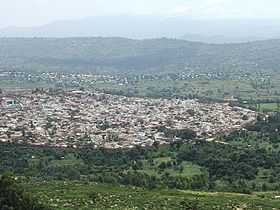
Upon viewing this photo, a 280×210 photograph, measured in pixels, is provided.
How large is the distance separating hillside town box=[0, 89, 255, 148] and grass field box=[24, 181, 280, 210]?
27885 millimetres

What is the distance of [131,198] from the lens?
49.7 m

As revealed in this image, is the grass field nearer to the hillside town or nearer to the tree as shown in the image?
the tree

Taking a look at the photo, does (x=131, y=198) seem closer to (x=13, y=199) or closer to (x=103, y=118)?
(x=13, y=199)

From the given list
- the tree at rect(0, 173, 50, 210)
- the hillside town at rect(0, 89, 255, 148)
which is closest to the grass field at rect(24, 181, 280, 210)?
the tree at rect(0, 173, 50, 210)

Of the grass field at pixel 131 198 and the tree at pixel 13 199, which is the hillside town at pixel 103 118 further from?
the tree at pixel 13 199

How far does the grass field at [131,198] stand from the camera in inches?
1836

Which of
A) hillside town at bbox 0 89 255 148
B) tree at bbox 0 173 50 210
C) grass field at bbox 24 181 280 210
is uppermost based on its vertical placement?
tree at bbox 0 173 50 210

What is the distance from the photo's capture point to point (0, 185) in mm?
37969

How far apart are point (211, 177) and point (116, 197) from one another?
1821 cm

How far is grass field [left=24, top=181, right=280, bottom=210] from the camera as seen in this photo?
4662 cm

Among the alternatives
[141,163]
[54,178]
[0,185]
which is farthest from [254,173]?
[0,185]

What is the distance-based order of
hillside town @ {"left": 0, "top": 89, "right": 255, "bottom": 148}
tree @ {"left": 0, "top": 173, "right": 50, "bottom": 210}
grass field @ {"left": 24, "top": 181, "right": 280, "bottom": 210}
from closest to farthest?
tree @ {"left": 0, "top": 173, "right": 50, "bottom": 210} < grass field @ {"left": 24, "top": 181, "right": 280, "bottom": 210} < hillside town @ {"left": 0, "top": 89, "right": 255, "bottom": 148}

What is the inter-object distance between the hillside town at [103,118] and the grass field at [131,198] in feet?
91.5

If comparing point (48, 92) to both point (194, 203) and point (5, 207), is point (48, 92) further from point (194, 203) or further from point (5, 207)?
point (5, 207)
